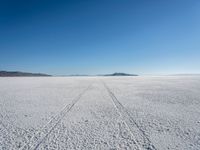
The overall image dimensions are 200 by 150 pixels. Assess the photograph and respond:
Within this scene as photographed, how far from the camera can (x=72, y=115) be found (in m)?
5.15

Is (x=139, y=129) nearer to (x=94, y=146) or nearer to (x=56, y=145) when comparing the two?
(x=94, y=146)

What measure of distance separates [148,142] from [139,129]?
669 millimetres

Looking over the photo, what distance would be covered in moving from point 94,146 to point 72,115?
2238mm

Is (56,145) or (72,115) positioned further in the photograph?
(72,115)

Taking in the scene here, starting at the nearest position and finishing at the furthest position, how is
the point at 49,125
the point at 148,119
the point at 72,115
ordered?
the point at 49,125, the point at 148,119, the point at 72,115

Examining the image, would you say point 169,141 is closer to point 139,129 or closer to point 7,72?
point 139,129

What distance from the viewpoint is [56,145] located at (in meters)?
3.07

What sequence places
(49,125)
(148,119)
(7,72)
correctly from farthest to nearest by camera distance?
(7,72), (148,119), (49,125)

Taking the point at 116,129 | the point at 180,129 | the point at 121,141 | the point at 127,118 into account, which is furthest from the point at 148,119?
the point at 121,141

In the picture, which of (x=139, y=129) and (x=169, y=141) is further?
(x=139, y=129)

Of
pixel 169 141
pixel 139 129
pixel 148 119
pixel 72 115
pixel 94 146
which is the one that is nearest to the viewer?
pixel 94 146

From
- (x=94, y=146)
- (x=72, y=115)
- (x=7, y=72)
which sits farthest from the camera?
(x=7, y=72)

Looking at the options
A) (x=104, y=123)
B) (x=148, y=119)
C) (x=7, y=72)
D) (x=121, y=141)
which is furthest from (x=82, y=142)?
(x=7, y=72)

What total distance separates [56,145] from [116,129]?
1.46m
